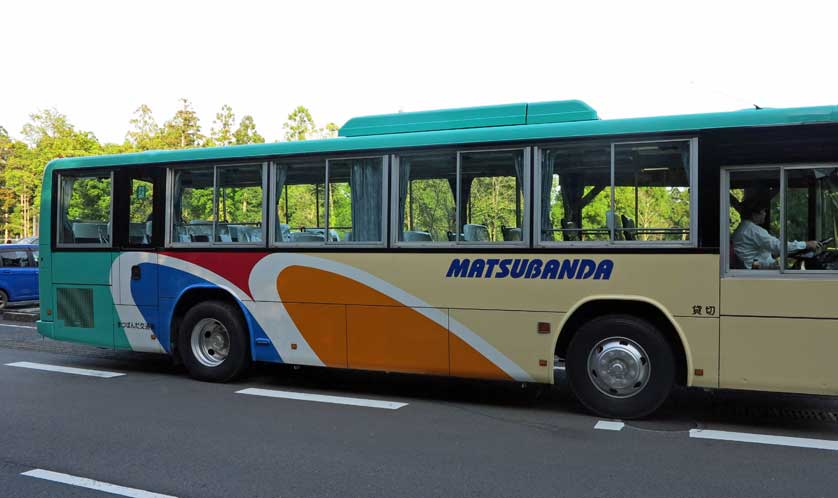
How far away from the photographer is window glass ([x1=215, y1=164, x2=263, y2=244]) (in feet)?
25.4

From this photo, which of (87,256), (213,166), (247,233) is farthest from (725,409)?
(87,256)

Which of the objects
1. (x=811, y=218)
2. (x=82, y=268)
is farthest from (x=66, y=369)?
(x=811, y=218)

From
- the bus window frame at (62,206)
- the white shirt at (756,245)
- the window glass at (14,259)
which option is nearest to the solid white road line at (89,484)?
the bus window frame at (62,206)

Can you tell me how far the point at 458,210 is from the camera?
264 inches

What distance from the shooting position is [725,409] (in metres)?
6.55

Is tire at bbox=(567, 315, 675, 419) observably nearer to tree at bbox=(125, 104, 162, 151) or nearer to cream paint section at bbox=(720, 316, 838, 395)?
cream paint section at bbox=(720, 316, 838, 395)

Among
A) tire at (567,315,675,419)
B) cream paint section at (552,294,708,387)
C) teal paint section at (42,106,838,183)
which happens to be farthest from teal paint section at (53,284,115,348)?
cream paint section at (552,294,708,387)

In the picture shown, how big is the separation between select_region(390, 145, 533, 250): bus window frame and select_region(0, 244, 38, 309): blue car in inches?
565

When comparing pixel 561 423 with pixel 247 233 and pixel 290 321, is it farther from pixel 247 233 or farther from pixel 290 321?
pixel 247 233

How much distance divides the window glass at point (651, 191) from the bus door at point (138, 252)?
542 centimetres

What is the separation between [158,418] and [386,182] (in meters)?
3.20

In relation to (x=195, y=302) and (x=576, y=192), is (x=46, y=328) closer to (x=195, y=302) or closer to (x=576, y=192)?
(x=195, y=302)

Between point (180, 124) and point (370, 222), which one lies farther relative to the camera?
point (180, 124)

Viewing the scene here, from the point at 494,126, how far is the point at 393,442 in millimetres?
3204
